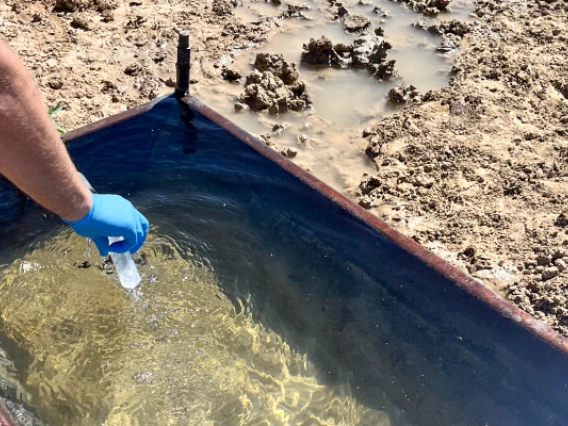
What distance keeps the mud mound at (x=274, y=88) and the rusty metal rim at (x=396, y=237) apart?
103 cm

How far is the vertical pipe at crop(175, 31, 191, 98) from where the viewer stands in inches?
106

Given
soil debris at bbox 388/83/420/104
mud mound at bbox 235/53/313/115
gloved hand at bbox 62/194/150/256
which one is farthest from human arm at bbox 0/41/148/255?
soil debris at bbox 388/83/420/104

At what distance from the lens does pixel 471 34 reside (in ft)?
15.1

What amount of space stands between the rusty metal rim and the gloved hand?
0.66 metres

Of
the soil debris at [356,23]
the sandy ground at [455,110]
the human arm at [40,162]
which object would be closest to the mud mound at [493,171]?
the sandy ground at [455,110]

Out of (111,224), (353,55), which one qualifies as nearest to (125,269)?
(111,224)

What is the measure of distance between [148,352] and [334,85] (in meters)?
2.43

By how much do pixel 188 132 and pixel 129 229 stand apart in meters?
0.92

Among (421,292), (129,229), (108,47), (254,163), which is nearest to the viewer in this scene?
(129,229)

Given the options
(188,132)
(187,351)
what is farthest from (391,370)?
(188,132)

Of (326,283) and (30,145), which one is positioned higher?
(30,145)

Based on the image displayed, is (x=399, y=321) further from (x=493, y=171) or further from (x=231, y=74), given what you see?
(x=231, y=74)

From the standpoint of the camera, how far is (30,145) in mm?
1417

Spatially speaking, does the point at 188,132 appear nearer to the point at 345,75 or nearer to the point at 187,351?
the point at 187,351
